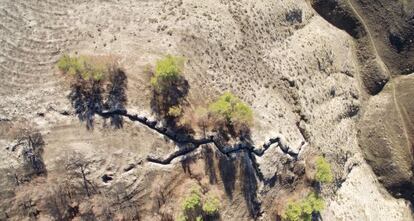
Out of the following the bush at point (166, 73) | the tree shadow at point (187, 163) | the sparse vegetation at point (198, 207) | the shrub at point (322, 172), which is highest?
the bush at point (166, 73)

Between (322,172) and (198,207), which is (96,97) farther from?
(322,172)

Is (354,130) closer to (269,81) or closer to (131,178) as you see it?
(269,81)

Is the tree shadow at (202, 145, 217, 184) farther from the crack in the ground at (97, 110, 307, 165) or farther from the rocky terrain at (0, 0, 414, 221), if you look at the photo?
the crack in the ground at (97, 110, 307, 165)

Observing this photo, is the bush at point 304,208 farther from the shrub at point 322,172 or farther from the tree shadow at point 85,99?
the tree shadow at point 85,99

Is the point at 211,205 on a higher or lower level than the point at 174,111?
lower

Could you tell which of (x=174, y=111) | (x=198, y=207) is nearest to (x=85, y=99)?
(x=174, y=111)

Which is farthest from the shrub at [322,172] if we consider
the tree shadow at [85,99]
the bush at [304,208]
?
the tree shadow at [85,99]
